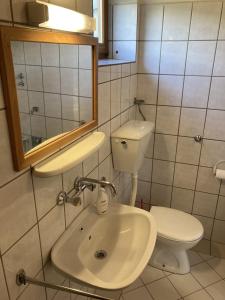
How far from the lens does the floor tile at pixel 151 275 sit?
1.97 metres

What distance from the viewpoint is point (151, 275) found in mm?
2006

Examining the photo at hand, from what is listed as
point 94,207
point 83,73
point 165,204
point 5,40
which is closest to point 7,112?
point 5,40

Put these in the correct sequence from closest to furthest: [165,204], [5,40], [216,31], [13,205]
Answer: [5,40], [13,205], [216,31], [165,204]

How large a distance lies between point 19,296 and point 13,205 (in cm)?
36

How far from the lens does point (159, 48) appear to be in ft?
6.33

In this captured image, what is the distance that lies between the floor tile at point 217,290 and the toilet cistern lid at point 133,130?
128 cm

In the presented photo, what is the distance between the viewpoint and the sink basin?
1.01 meters

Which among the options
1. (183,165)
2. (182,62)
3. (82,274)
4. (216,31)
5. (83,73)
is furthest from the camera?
(183,165)

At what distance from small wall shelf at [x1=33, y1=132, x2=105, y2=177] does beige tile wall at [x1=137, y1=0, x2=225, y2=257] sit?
40.9 inches

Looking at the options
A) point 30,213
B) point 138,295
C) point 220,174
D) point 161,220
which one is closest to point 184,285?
point 138,295

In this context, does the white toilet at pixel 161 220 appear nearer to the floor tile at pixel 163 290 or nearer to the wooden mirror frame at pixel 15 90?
the floor tile at pixel 163 290

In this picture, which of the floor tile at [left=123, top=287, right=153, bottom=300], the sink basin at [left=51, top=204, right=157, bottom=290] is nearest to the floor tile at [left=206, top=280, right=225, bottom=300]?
the floor tile at [left=123, top=287, right=153, bottom=300]

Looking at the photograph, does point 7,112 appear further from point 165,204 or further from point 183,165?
point 165,204

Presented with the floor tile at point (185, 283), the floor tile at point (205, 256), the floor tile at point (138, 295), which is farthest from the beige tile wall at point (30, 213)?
the floor tile at point (205, 256)
